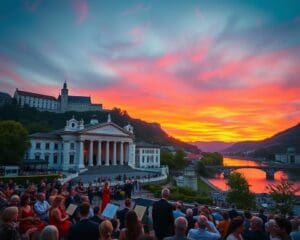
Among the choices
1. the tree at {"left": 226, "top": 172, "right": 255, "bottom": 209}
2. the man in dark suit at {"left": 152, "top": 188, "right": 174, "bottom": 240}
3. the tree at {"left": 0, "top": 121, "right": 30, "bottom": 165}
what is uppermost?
the tree at {"left": 0, "top": 121, "right": 30, "bottom": 165}

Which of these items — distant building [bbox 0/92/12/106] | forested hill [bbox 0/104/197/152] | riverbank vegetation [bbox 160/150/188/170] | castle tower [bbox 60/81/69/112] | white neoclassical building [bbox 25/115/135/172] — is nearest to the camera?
white neoclassical building [bbox 25/115/135/172]

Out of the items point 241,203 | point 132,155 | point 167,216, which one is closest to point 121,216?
point 167,216

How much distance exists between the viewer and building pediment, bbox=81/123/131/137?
6619 cm

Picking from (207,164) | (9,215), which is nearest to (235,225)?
(9,215)

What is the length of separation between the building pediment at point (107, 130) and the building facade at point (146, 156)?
350 inches

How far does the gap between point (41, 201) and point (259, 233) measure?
22.5ft

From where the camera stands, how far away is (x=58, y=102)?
146125 millimetres

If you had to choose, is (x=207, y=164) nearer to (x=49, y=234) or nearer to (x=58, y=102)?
(x=58, y=102)

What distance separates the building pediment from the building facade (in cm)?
888

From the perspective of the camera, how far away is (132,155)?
7538 cm

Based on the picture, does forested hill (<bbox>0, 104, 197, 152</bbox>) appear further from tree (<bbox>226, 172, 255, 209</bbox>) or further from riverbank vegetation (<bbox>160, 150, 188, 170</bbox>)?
tree (<bbox>226, 172, 255, 209</bbox>)

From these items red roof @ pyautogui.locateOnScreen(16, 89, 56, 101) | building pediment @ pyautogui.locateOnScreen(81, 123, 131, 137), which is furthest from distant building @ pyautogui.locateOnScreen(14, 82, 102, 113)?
building pediment @ pyautogui.locateOnScreen(81, 123, 131, 137)

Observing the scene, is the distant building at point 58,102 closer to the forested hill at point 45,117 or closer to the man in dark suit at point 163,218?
the forested hill at point 45,117

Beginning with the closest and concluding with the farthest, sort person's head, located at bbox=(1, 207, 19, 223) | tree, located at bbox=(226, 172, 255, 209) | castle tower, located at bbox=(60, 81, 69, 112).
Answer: person's head, located at bbox=(1, 207, 19, 223), tree, located at bbox=(226, 172, 255, 209), castle tower, located at bbox=(60, 81, 69, 112)
